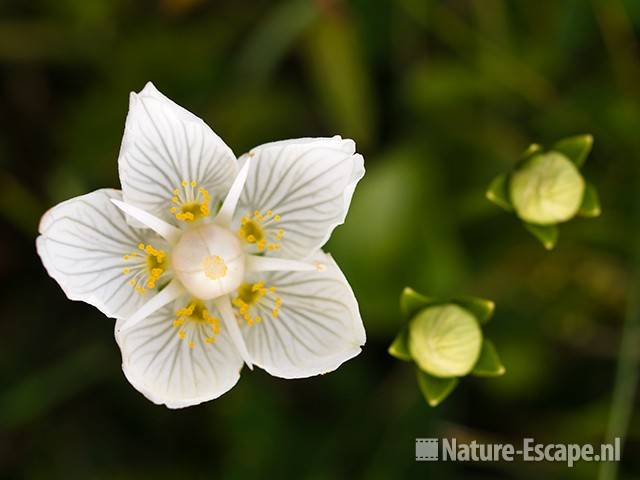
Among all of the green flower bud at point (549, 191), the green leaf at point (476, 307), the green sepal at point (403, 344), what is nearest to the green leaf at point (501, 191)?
the green flower bud at point (549, 191)

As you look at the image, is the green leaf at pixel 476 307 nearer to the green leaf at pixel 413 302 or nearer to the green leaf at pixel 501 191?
the green leaf at pixel 413 302

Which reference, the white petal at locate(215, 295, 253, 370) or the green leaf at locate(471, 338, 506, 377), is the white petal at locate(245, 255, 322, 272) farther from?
the green leaf at locate(471, 338, 506, 377)

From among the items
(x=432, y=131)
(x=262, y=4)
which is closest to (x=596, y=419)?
(x=432, y=131)

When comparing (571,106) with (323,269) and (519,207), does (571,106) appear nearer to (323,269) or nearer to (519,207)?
(519,207)

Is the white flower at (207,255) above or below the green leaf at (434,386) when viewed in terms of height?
above

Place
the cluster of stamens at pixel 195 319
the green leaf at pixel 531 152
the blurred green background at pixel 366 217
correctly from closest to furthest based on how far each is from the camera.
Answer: the cluster of stamens at pixel 195 319 → the green leaf at pixel 531 152 → the blurred green background at pixel 366 217

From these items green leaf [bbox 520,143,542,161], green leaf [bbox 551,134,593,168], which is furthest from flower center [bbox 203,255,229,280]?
green leaf [bbox 551,134,593,168]
